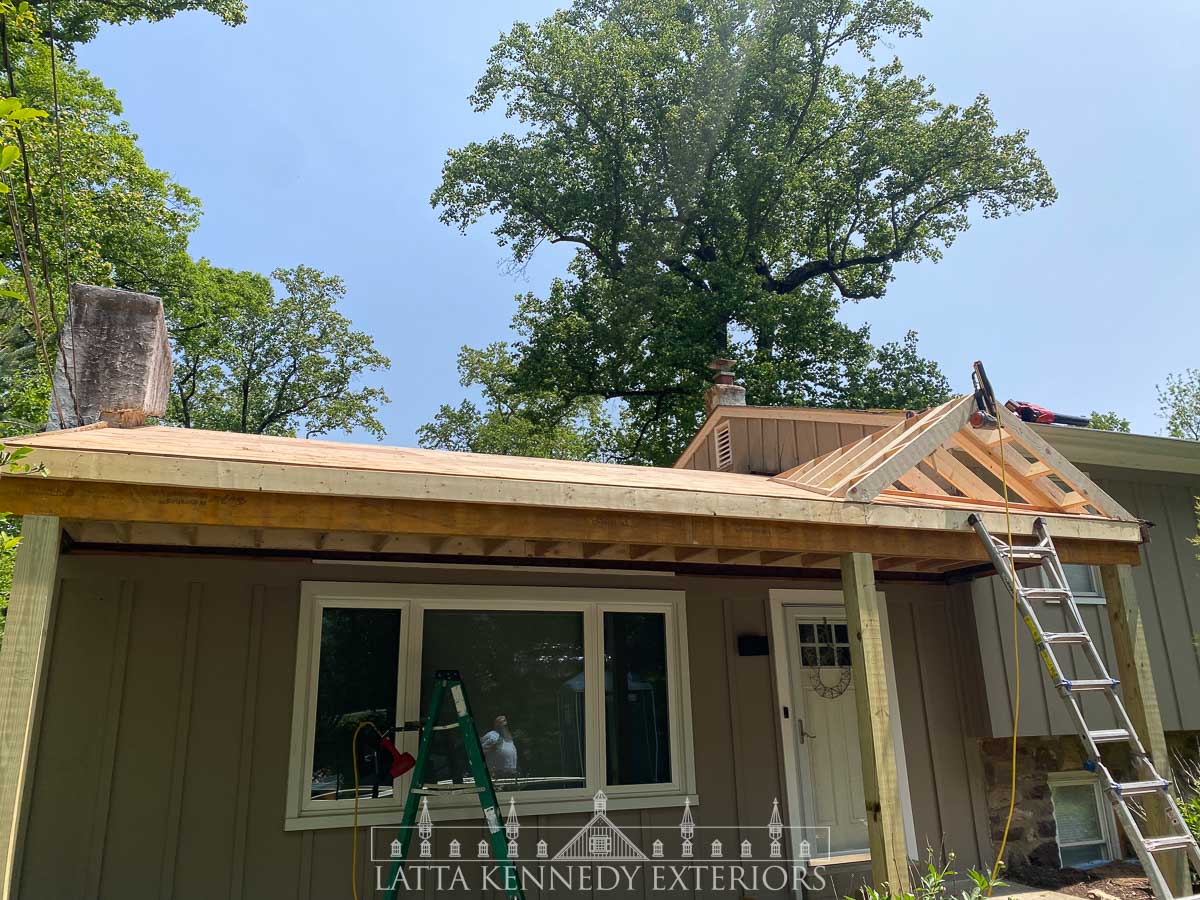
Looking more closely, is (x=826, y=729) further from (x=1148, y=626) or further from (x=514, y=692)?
(x=1148, y=626)

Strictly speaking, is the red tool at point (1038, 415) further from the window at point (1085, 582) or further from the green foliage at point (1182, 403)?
the green foliage at point (1182, 403)

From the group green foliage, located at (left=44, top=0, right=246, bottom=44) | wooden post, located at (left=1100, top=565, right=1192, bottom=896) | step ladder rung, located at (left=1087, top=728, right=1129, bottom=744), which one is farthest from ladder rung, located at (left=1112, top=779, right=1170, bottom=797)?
green foliage, located at (left=44, top=0, right=246, bottom=44)

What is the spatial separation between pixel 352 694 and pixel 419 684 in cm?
38

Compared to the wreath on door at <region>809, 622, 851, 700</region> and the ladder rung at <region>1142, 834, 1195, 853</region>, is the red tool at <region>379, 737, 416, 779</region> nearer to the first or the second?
the wreath on door at <region>809, 622, 851, 700</region>

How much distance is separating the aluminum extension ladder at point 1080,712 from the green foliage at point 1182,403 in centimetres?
3247

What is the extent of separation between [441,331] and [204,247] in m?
34.0

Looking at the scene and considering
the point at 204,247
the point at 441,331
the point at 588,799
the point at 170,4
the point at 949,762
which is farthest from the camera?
the point at 441,331

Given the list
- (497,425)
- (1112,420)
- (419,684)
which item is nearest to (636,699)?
(419,684)

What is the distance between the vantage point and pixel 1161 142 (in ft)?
55.8

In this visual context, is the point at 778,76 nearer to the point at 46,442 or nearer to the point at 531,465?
the point at 531,465

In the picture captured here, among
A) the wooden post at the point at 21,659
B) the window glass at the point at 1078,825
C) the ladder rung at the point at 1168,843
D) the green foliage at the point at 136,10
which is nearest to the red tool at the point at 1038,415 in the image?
the ladder rung at the point at 1168,843

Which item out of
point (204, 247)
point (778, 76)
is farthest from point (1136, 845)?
point (204, 247)

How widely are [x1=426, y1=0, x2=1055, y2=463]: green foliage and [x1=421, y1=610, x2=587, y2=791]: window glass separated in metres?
11.2

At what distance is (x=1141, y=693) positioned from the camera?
4.43 m
